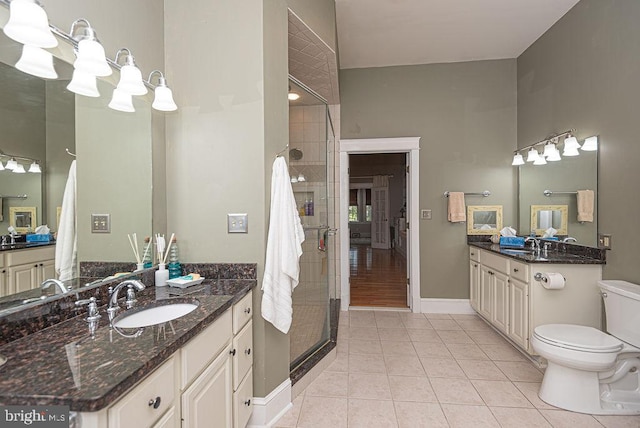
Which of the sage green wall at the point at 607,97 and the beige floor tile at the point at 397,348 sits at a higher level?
the sage green wall at the point at 607,97

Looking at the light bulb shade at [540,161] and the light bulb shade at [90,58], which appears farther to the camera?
the light bulb shade at [540,161]

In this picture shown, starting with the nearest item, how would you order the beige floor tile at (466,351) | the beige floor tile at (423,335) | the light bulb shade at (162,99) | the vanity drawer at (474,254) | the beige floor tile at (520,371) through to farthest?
the light bulb shade at (162,99)
the beige floor tile at (520,371)
the beige floor tile at (466,351)
the beige floor tile at (423,335)
the vanity drawer at (474,254)

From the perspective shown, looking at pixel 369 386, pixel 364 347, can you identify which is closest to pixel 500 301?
pixel 364 347

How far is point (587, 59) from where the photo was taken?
269 centimetres

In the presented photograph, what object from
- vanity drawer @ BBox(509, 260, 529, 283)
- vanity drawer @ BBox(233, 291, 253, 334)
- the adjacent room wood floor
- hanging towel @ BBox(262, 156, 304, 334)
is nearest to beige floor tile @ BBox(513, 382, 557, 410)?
vanity drawer @ BBox(509, 260, 529, 283)

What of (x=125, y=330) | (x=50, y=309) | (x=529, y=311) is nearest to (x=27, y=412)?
(x=125, y=330)

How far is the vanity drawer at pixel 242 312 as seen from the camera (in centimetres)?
158

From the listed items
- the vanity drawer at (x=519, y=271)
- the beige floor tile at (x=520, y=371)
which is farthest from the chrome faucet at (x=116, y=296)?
the vanity drawer at (x=519, y=271)

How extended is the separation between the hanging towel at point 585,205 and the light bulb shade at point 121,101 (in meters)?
3.48

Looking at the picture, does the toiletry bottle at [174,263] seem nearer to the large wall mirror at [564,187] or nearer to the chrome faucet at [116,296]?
the chrome faucet at [116,296]

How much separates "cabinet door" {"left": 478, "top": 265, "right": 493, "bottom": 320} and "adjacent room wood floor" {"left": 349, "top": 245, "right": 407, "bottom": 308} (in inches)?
38.6

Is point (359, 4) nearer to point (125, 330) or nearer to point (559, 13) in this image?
point (559, 13)

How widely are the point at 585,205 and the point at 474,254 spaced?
1.24 meters

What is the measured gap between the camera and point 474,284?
370 centimetres
